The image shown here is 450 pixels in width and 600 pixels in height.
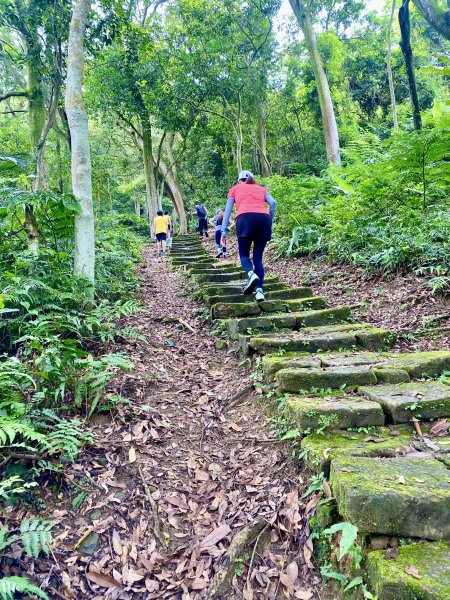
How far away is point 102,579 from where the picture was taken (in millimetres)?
2119

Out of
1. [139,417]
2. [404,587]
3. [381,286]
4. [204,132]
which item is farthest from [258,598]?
[204,132]

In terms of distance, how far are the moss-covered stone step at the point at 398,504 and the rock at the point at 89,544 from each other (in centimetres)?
146

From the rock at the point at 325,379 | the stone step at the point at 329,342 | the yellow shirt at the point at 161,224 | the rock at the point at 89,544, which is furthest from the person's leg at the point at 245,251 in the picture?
the yellow shirt at the point at 161,224

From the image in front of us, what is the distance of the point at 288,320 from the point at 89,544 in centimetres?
333

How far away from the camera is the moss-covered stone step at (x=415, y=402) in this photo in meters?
2.75

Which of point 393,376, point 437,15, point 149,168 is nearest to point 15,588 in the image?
point 393,376

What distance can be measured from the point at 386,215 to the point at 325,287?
204 cm

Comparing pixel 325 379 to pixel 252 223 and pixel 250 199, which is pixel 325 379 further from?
pixel 250 199

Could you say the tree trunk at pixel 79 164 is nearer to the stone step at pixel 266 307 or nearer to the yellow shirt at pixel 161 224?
the stone step at pixel 266 307

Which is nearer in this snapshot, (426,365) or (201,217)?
(426,365)

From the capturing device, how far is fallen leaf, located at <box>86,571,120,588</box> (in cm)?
210

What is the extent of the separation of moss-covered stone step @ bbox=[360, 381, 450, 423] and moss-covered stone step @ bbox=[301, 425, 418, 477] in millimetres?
104

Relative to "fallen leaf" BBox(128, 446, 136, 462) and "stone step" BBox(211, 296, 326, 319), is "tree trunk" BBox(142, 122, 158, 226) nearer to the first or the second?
"stone step" BBox(211, 296, 326, 319)

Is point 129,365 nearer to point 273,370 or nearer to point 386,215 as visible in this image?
point 273,370
